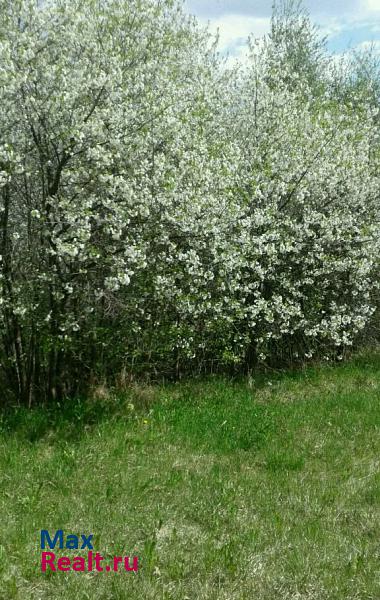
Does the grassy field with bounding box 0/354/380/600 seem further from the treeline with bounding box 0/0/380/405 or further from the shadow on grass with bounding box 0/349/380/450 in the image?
the treeline with bounding box 0/0/380/405

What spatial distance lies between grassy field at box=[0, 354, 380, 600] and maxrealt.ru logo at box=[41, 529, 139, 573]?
6 cm

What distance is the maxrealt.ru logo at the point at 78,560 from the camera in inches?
140

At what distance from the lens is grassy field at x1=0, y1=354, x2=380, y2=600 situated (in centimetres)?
350

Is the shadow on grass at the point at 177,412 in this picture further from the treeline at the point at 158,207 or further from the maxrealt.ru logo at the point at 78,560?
the maxrealt.ru logo at the point at 78,560

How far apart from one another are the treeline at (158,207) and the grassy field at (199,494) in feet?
2.82

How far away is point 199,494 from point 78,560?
1252 millimetres

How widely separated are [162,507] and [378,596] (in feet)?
5.36

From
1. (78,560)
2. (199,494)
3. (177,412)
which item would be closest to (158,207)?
(177,412)

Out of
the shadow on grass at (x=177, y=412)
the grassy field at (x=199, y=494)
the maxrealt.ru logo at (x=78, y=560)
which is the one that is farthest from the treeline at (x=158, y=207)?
the maxrealt.ru logo at (x=78, y=560)

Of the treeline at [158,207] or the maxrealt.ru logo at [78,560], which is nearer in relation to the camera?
the maxrealt.ru logo at [78,560]

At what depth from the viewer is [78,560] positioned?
143 inches

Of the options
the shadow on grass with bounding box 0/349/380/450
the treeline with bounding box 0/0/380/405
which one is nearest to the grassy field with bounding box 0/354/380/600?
the shadow on grass with bounding box 0/349/380/450

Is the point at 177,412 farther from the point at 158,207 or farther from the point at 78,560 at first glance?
the point at 78,560

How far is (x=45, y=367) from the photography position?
664cm
